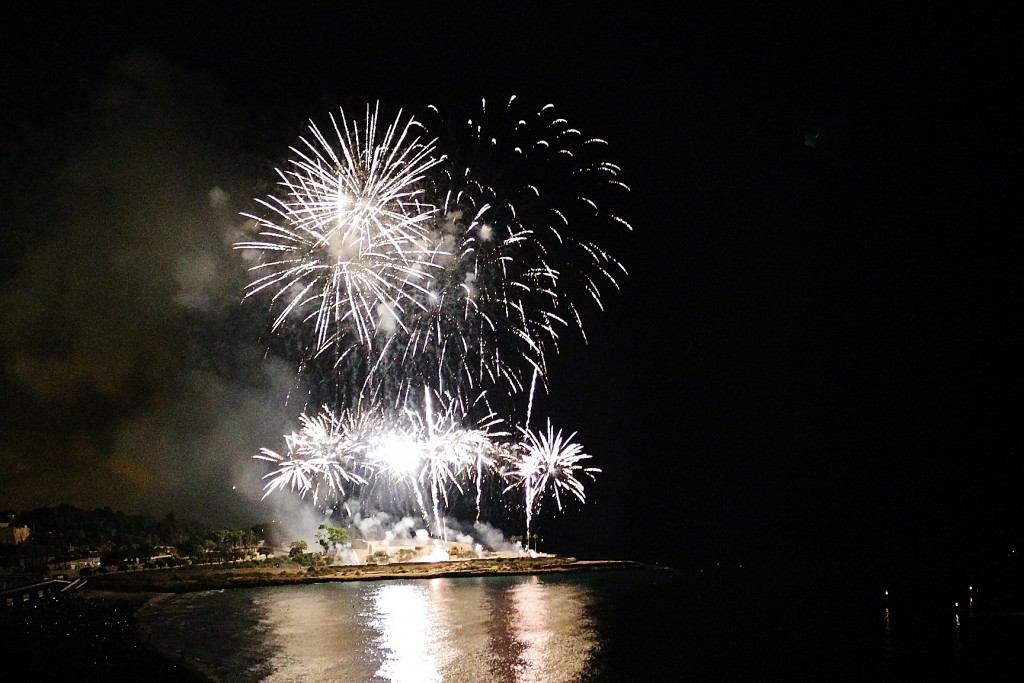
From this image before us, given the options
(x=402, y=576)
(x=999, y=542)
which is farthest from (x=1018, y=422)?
(x=402, y=576)

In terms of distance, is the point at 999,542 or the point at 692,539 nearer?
the point at 999,542

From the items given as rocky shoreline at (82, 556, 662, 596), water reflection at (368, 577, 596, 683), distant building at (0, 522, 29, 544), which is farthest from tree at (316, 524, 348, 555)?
distant building at (0, 522, 29, 544)

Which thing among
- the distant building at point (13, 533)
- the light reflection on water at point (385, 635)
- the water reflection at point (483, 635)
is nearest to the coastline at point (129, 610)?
the light reflection on water at point (385, 635)

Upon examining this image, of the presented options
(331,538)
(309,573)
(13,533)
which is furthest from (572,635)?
(13,533)

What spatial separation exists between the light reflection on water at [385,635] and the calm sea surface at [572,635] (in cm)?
8

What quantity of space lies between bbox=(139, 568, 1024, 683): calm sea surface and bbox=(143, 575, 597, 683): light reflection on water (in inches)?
3.0

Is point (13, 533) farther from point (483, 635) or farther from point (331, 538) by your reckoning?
point (483, 635)

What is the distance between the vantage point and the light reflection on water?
2325 cm

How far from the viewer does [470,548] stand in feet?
289

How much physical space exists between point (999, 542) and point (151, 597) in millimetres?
110385

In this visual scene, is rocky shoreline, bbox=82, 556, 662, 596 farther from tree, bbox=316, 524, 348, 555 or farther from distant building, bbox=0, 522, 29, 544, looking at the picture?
distant building, bbox=0, 522, 29, 544

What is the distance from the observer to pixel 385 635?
103 ft

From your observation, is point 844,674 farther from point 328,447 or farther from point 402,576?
point 402,576

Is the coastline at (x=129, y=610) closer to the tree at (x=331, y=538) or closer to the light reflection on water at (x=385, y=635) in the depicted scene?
the light reflection on water at (x=385, y=635)
